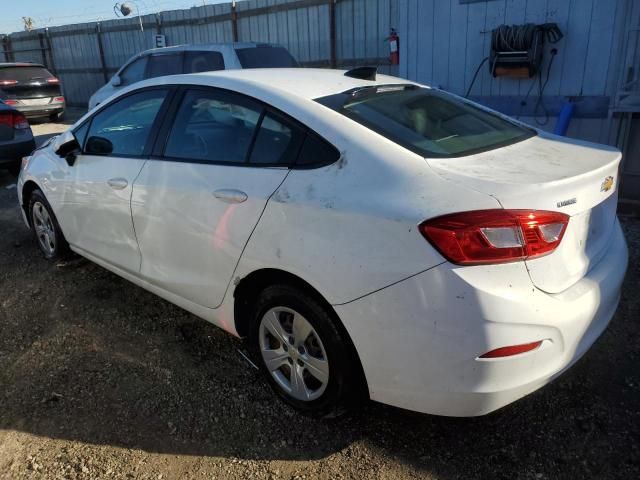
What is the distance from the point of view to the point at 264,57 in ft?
27.2

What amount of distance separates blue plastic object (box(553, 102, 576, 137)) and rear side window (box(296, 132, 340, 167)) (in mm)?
4677

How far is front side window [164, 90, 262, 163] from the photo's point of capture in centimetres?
271

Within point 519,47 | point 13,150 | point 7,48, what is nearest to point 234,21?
point 13,150

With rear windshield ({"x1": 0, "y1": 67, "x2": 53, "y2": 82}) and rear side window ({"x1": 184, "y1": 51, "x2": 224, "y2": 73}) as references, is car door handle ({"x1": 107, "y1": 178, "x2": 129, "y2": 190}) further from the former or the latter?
rear windshield ({"x1": 0, "y1": 67, "x2": 53, "y2": 82})

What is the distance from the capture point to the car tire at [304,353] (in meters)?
2.32

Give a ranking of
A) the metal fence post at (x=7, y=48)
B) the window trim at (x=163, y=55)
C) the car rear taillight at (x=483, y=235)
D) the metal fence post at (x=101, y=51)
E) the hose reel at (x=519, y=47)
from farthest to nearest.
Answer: the metal fence post at (x=7, y=48), the metal fence post at (x=101, y=51), the window trim at (x=163, y=55), the hose reel at (x=519, y=47), the car rear taillight at (x=483, y=235)

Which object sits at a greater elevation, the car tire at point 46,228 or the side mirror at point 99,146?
the side mirror at point 99,146

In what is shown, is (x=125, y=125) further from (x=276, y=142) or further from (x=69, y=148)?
(x=276, y=142)

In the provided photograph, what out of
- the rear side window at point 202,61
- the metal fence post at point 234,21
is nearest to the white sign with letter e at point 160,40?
the metal fence post at point 234,21

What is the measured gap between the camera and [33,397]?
286 cm

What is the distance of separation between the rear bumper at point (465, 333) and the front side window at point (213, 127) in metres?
1.04

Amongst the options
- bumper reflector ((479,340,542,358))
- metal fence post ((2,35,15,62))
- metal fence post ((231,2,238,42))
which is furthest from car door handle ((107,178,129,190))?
metal fence post ((2,35,15,62))

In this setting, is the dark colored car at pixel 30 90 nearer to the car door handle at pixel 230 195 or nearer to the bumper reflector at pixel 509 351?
the car door handle at pixel 230 195

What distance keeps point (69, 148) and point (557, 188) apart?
3266 millimetres
